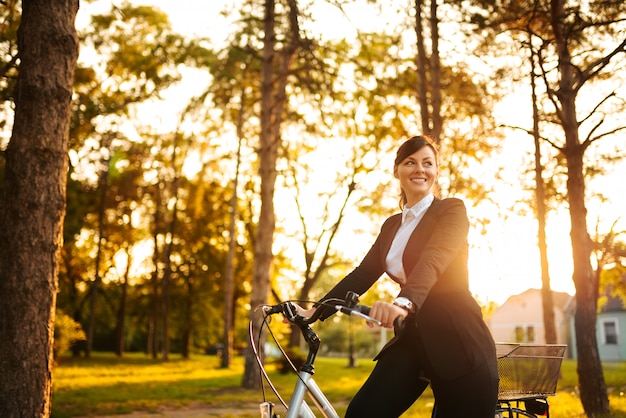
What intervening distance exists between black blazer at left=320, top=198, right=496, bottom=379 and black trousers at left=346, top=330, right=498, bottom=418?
0.20 feet

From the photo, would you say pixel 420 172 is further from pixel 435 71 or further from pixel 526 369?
pixel 435 71

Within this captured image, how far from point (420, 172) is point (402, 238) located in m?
0.35

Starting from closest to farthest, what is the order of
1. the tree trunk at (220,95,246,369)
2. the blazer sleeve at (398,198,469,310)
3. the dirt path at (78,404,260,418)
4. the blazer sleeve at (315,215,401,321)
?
the blazer sleeve at (398,198,469,310)
the blazer sleeve at (315,215,401,321)
the dirt path at (78,404,260,418)
the tree trunk at (220,95,246,369)

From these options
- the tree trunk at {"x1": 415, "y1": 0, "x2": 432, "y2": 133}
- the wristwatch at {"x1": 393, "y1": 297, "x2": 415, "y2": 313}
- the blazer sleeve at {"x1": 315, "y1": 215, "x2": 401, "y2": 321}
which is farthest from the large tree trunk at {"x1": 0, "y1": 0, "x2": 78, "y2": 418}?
the tree trunk at {"x1": 415, "y1": 0, "x2": 432, "y2": 133}

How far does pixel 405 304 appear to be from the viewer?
2.66 metres

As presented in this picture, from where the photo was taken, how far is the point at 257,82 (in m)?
22.4

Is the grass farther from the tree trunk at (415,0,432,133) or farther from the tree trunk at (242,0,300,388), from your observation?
the tree trunk at (415,0,432,133)

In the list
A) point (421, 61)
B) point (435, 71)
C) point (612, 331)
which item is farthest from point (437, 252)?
point (612, 331)

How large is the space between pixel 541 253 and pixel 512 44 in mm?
7605

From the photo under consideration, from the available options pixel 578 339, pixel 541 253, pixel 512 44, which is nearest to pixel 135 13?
pixel 512 44

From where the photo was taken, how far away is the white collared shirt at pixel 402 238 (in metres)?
3.31

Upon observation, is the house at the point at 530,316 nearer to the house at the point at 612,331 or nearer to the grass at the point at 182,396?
the house at the point at 612,331

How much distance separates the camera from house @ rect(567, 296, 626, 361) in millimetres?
44875

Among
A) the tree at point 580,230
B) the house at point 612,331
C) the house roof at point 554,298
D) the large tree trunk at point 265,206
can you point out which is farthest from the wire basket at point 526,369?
the house roof at point 554,298
